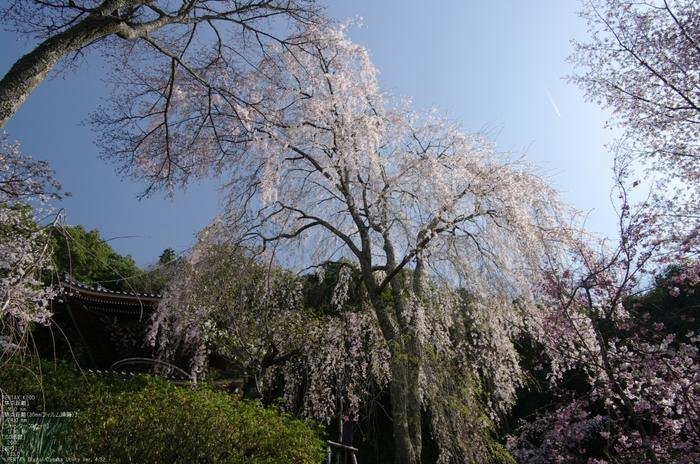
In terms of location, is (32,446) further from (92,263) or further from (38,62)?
(92,263)

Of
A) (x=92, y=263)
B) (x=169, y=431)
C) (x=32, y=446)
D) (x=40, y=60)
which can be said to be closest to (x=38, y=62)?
(x=40, y=60)

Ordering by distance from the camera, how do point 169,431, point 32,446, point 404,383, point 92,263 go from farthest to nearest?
point 92,263
point 404,383
point 169,431
point 32,446

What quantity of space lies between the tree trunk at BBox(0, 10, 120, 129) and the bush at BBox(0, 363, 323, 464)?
1.83 metres

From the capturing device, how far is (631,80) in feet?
15.3

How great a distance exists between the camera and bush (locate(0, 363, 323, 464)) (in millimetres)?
2439

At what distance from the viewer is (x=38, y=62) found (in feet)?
8.35

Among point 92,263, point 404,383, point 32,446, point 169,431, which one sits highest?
point 92,263

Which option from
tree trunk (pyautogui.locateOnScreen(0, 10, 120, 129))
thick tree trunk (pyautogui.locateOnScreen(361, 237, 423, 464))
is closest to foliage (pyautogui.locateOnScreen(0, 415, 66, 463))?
tree trunk (pyautogui.locateOnScreen(0, 10, 120, 129))

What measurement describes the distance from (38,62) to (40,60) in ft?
0.08

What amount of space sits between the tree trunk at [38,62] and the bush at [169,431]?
6.01 feet

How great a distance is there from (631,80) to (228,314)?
270 inches

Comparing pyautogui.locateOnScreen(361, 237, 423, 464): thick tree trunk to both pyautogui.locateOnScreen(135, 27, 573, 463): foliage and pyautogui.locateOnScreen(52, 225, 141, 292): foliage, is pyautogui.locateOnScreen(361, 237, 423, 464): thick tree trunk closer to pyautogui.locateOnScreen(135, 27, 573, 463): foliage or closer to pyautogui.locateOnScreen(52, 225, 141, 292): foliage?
pyautogui.locateOnScreen(135, 27, 573, 463): foliage

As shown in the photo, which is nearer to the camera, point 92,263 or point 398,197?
point 398,197

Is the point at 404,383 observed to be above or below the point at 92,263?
below
